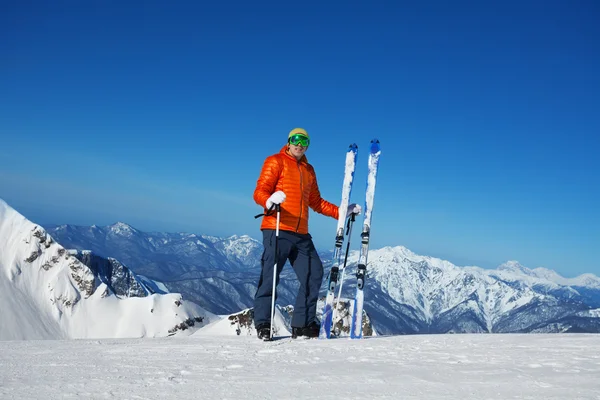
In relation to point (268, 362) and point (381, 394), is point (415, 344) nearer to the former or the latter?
point (268, 362)

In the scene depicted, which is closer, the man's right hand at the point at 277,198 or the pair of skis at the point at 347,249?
the man's right hand at the point at 277,198

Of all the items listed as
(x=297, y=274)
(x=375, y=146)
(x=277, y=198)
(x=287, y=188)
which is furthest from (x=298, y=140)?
(x=375, y=146)

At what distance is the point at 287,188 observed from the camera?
325 inches

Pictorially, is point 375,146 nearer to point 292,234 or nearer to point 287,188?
point 287,188

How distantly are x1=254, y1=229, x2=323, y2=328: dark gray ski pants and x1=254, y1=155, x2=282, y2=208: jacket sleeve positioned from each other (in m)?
0.69

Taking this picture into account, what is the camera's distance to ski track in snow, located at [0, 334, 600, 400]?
3555 millimetres

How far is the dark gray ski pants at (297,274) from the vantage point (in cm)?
798

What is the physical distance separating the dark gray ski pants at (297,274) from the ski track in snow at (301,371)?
1435mm

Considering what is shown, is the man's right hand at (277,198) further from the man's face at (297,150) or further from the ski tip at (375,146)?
the ski tip at (375,146)

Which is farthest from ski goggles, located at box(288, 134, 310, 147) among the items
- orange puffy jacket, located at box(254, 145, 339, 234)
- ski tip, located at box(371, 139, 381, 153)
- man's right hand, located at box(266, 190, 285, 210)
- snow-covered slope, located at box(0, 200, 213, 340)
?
snow-covered slope, located at box(0, 200, 213, 340)

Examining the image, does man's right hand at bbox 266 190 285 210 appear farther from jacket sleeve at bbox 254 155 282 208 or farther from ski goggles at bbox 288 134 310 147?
ski goggles at bbox 288 134 310 147

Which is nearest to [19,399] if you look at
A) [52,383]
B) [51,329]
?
[52,383]

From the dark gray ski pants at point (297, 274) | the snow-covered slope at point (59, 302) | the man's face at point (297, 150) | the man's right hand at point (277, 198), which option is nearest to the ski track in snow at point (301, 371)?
the dark gray ski pants at point (297, 274)

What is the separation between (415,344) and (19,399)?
5172 millimetres
